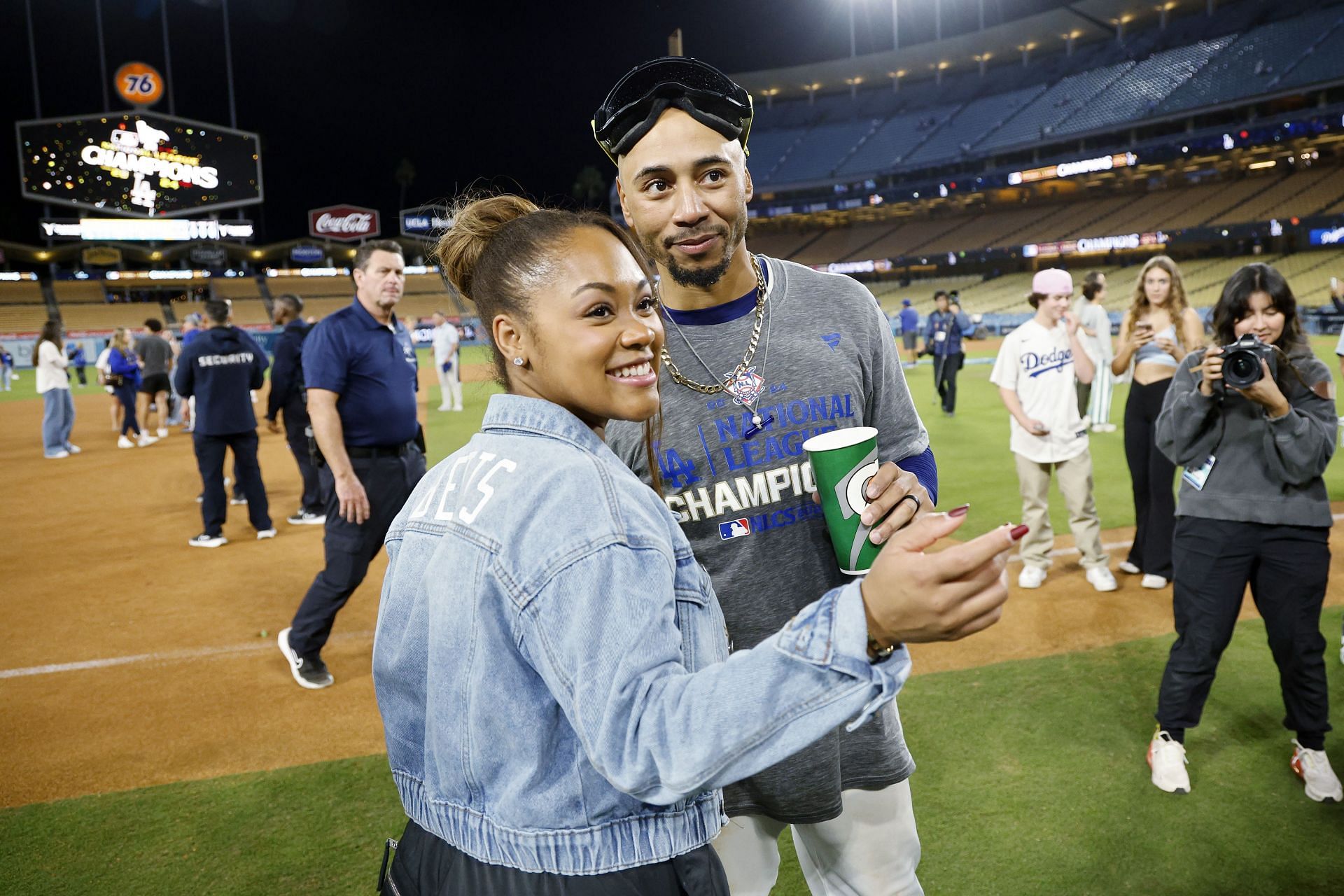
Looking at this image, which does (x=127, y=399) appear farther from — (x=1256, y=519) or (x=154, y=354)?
(x=1256, y=519)

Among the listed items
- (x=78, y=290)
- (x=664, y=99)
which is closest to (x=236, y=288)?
(x=78, y=290)

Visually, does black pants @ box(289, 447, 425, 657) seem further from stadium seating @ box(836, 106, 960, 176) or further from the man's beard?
stadium seating @ box(836, 106, 960, 176)

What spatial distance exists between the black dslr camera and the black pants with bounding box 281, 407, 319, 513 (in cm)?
856

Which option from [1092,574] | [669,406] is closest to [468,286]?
[669,406]

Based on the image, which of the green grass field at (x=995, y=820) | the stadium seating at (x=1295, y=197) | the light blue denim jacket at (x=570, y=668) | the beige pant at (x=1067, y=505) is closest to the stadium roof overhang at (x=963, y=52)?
the stadium seating at (x=1295, y=197)

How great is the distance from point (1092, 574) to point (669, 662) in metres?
6.22

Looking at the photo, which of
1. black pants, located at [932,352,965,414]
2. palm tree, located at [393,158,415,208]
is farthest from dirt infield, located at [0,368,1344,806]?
palm tree, located at [393,158,415,208]

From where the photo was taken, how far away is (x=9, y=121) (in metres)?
54.8

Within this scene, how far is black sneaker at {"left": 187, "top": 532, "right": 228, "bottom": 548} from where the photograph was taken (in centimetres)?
845

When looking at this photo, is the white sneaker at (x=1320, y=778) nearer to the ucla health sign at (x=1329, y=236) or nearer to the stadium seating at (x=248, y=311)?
the ucla health sign at (x=1329, y=236)

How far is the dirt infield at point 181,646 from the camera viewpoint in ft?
14.4

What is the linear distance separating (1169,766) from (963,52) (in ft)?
182

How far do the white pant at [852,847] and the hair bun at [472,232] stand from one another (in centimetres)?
152

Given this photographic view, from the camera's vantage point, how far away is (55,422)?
14133 millimetres
